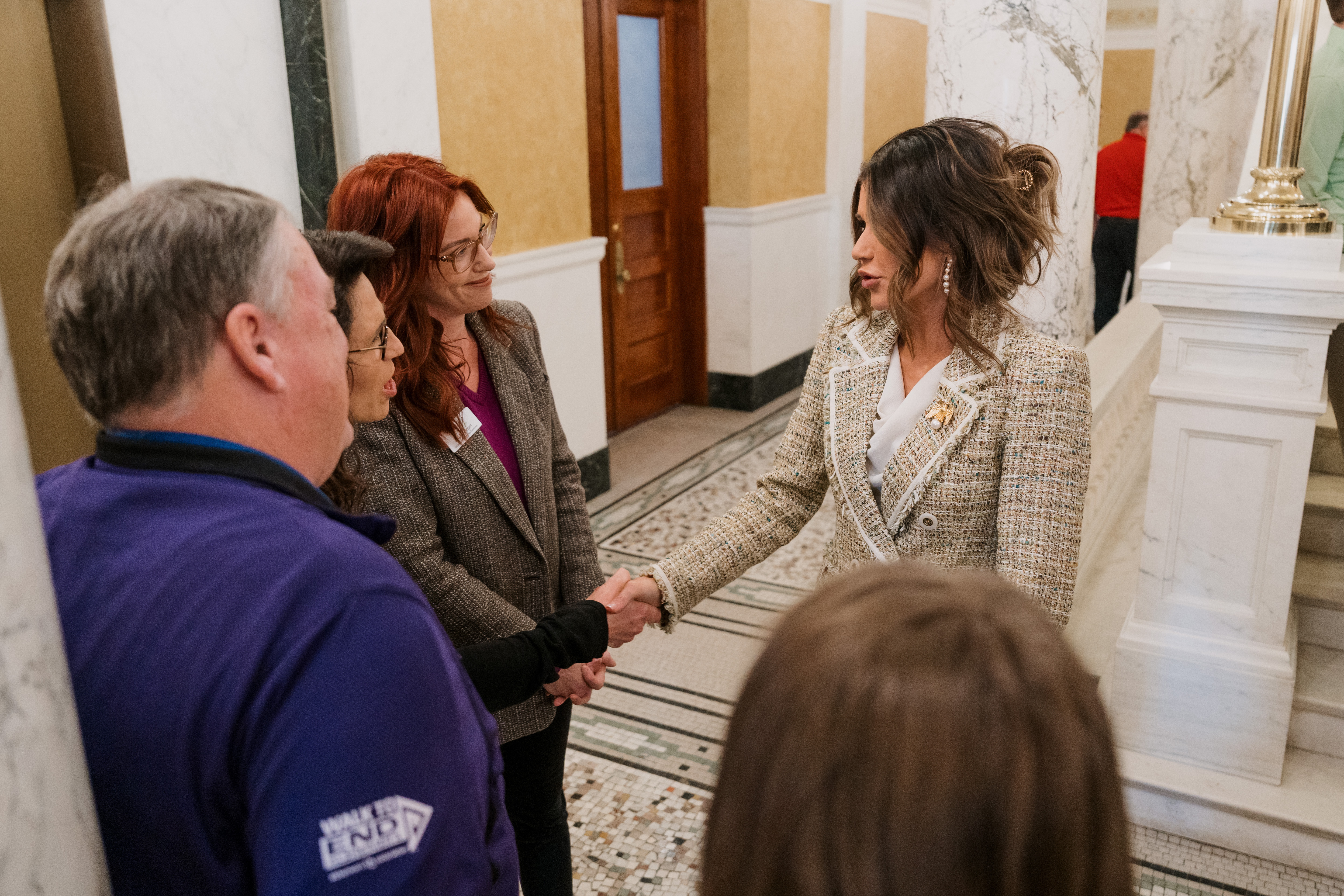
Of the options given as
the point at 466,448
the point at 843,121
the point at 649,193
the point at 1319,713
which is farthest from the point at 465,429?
the point at 843,121

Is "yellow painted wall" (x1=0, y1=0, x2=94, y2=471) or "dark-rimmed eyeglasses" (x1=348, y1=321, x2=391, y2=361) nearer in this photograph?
"dark-rimmed eyeglasses" (x1=348, y1=321, x2=391, y2=361)

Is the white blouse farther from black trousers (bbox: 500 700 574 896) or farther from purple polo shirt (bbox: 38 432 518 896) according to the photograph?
purple polo shirt (bbox: 38 432 518 896)

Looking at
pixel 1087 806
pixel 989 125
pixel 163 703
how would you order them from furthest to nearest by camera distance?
pixel 989 125 < pixel 163 703 < pixel 1087 806

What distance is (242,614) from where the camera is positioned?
0.84 m

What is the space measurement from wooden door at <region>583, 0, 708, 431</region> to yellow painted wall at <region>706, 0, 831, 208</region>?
0.10 meters

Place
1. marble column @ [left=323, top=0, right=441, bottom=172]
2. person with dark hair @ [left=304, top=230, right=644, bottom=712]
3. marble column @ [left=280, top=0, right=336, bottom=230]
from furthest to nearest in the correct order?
1. marble column @ [left=323, top=0, right=441, bottom=172]
2. marble column @ [left=280, top=0, right=336, bottom=230]
3. person with dark hair @ [left=304, top=230, right=644, bottom=712]

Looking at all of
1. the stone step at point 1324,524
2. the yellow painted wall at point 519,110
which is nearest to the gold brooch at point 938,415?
the stone step at point 1324,524

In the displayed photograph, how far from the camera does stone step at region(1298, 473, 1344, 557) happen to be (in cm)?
300

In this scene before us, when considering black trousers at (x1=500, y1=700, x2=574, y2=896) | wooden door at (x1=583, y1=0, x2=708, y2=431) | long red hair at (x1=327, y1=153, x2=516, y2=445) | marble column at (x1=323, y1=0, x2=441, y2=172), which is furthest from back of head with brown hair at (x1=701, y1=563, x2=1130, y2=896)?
wooden door at (x1=583, y1=0, x2=708, y2=431)

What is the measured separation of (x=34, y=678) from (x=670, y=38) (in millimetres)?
6336

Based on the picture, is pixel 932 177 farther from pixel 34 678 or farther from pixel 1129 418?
pixel 1129 418

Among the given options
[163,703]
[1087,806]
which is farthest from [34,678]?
[1087,806]

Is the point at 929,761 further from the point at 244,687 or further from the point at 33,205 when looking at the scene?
the point at 33,205

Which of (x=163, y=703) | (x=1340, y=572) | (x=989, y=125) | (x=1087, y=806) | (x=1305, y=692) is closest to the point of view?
(x=1087, y=806)
